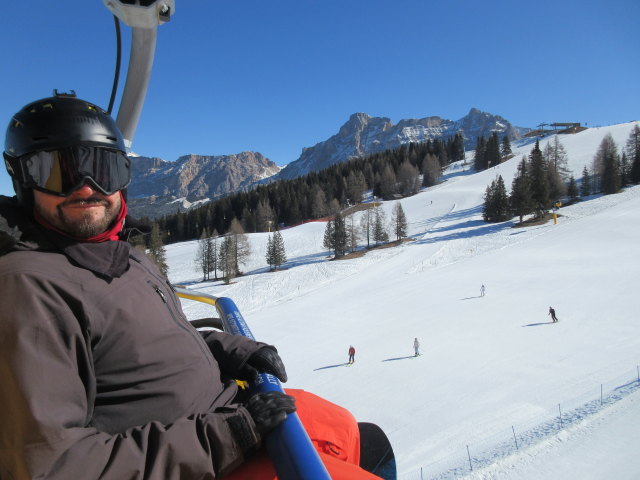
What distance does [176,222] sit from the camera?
319ft

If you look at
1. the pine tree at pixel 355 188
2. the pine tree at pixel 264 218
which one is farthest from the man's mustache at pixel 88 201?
the pine tree at pixel 355 188

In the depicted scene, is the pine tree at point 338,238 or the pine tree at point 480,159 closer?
the pine tree at point 338,238

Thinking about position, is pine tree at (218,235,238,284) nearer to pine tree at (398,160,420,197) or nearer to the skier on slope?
the skier on slope

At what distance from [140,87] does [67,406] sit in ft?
6.40

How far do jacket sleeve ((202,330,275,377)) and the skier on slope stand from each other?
2cm

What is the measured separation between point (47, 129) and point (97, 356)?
42.1 inches

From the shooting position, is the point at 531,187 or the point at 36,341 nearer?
the point at 36,341

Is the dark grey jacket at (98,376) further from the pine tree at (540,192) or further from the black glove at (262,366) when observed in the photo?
the pine tree at (540,192)

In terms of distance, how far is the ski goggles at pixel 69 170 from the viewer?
1554mm

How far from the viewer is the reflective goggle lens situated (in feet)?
5.10

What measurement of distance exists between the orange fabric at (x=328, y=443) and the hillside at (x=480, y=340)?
26.8ft

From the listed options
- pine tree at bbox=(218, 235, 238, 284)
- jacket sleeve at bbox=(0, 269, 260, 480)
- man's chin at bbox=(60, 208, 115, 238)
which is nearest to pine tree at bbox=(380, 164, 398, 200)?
pine tree at bbox=(218, 235, 238, 284)

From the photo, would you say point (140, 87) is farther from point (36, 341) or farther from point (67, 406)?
point (67, 406)

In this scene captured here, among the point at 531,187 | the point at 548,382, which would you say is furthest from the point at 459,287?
the point at 531,187
